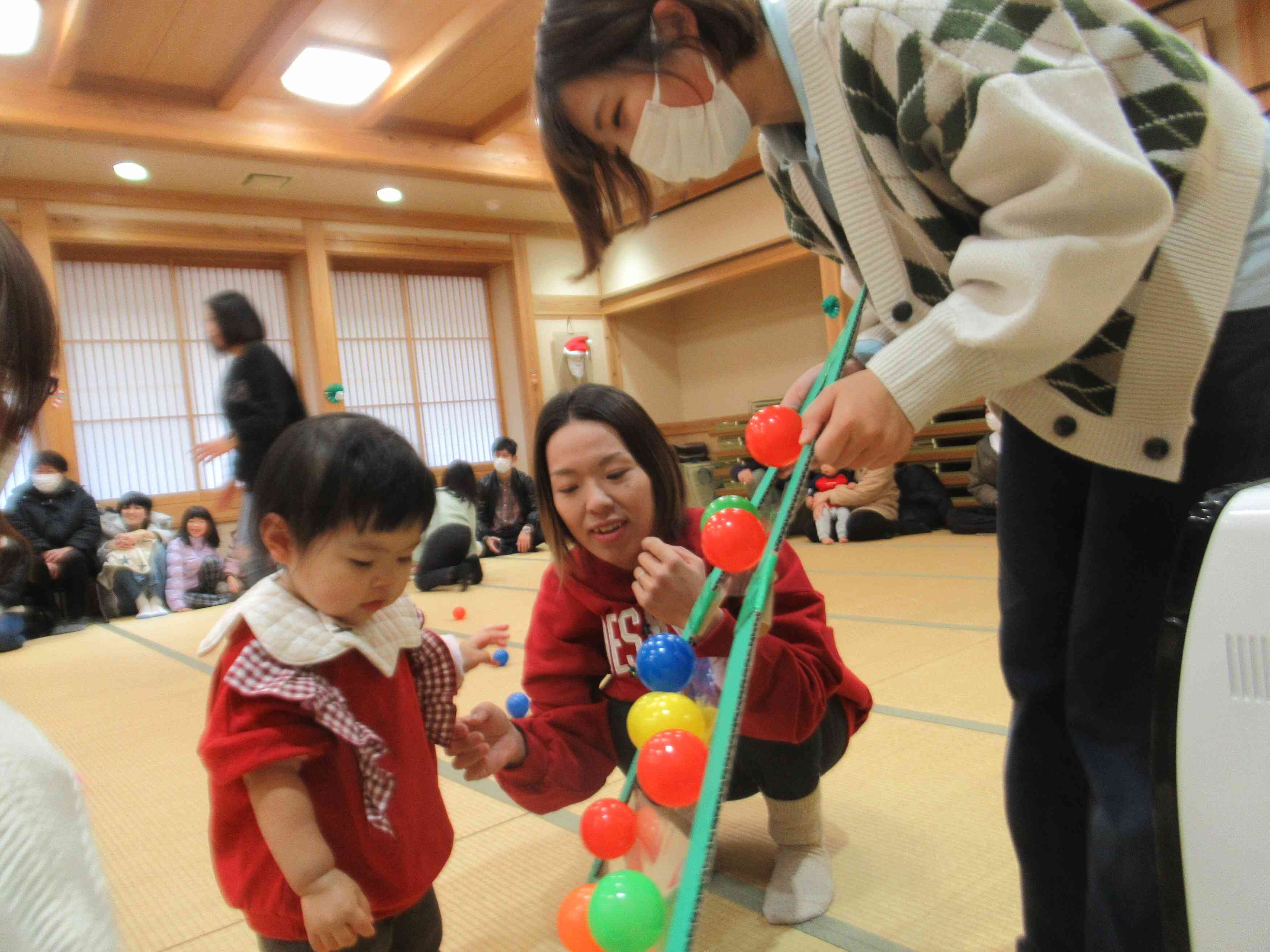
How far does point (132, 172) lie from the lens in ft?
17.3

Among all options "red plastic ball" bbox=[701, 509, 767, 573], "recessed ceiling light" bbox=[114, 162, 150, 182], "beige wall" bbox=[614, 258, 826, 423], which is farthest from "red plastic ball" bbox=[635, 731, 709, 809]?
"beige wall" bbox=[614, 258, 826, 423]

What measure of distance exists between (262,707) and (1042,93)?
81 cm

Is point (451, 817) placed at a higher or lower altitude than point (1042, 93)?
A: lower

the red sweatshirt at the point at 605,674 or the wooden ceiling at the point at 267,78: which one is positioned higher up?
the wooden ceiling at the point at 267,78

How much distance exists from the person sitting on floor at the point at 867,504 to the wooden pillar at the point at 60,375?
4.43 meters

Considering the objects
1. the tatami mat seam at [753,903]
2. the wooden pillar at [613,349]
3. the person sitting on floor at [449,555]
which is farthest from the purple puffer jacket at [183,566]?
the tatami mat seam at [753,903]

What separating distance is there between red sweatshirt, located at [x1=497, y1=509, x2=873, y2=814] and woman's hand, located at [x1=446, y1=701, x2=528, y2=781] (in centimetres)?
4

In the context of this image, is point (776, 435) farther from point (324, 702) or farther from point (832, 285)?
point (832, 285)

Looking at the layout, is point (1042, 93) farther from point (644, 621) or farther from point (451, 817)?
point (451, 817)

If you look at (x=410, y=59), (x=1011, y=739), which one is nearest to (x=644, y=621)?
(x=1011, y=739)

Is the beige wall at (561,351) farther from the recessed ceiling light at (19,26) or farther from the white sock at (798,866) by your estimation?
the white sock at (798,866)

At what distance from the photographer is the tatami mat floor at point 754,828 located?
1094 millimetres

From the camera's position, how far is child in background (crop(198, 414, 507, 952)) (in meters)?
0.79

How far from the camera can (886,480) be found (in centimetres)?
495
